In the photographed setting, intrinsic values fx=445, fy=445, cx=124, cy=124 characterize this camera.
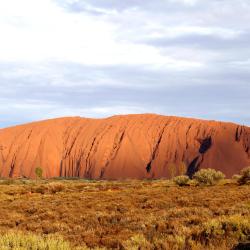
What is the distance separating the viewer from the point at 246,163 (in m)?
115

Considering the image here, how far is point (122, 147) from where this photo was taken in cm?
13062

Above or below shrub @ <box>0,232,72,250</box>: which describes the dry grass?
below

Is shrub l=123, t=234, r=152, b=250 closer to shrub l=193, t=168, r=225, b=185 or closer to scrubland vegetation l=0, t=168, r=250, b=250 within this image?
scrubland vegetation l=0, t=168, r=250, b=250

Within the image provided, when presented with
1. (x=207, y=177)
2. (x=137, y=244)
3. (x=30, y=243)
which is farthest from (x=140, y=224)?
(x=207, y=177)

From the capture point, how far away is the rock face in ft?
397

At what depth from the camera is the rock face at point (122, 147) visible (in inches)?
4764

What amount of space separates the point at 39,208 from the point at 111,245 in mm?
11872

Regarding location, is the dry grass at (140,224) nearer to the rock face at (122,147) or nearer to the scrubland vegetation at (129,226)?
the scrubland vegetation at (129,226)

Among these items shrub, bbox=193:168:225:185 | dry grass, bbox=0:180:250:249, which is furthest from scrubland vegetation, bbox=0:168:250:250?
shrub, bbox=193:168:225:185

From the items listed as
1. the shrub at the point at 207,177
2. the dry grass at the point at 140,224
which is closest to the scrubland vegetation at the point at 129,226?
the dry grass at the point at 140,224

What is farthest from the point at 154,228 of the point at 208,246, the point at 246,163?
the point at 246,163

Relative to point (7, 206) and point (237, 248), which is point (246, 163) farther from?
point (237, 248)

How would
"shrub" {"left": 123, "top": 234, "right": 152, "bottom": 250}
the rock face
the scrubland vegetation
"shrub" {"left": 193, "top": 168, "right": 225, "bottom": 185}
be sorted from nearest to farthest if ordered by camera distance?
1. the scrubland vegetation
2. "shrub" {"left": 123, "top": 234, "right": 152, "bottom": 250}
3. "shrub" {"left": 193, "top": 168, "right": 225, "bottom": 185}
4. the rock face

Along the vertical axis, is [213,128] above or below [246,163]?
above
